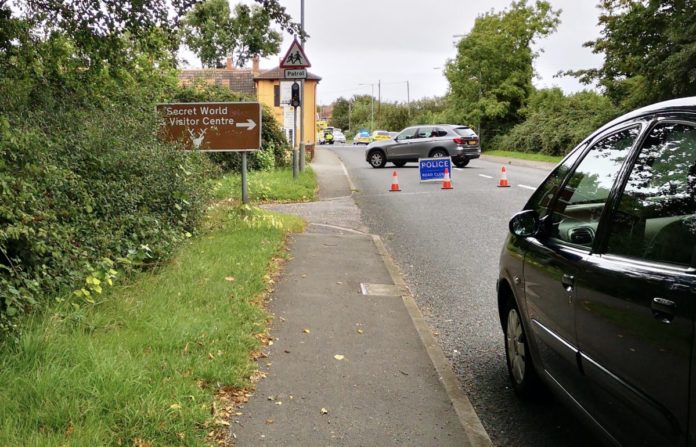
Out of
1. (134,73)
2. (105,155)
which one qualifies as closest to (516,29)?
(134,73)

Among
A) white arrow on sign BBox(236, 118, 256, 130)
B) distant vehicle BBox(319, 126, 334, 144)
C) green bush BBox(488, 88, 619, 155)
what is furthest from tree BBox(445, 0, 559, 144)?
white arrow on sign BBox(236, 118, 256, 130)

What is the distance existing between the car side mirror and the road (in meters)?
1.06

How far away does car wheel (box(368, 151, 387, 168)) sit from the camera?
25608 mm

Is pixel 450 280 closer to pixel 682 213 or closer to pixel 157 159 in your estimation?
pixel 157 159

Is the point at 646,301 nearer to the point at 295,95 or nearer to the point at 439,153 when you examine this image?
the point at 295,95

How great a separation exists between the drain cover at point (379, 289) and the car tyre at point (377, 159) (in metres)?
19.2

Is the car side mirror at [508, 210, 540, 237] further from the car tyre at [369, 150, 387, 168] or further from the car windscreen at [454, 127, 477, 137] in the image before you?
the car tyre at [369, 150, 387, 168]

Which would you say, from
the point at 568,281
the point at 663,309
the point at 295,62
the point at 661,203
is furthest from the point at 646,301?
the point at 295,62

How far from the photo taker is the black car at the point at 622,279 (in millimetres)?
2025

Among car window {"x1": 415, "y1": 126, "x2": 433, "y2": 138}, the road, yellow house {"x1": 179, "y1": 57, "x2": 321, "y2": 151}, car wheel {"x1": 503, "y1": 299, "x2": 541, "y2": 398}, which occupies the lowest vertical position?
the road

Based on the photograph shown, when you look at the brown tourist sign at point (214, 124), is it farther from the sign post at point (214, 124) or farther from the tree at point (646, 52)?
the tree at point (646, 52)

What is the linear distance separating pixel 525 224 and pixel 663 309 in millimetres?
1568

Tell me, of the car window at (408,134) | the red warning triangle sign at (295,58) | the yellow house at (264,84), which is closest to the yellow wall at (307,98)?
the yellow house at (264,84)

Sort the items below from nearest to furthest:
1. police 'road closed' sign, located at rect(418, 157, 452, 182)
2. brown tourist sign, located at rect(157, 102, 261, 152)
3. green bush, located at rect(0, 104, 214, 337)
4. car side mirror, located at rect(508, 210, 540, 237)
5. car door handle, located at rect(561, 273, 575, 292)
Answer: car door handle, located at rect(561, 273, 575, 292) → car side mirror, located at rect(508, 210, 540, 237) → green bush, located at rect(0, 104, 214, 337) → brown tourist sign, located at rect(157, 102, 261, 152) → police 'road closed' sign, located at rect(418, 157, 452, 182)
